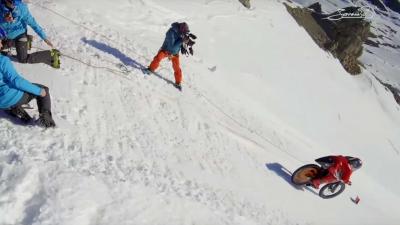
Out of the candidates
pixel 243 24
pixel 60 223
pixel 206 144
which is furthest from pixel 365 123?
pixel 60 223

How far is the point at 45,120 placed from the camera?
8.16 meters

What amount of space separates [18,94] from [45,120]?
835 mm

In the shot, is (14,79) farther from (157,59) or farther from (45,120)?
(157,59)

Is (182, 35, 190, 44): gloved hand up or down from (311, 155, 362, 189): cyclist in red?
up

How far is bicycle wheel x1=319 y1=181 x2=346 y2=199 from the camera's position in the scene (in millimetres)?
12586

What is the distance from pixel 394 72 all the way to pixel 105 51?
85.3m

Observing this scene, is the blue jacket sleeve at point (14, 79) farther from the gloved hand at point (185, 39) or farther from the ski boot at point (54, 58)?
the gloved hand at point (185, 39)

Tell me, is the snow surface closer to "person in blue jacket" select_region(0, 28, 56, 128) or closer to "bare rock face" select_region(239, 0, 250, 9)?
"person in blue jacket" select_region(0, 28, 56, 128)

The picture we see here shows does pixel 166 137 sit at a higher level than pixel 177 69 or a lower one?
lower

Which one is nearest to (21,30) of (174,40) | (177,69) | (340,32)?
(174,40)

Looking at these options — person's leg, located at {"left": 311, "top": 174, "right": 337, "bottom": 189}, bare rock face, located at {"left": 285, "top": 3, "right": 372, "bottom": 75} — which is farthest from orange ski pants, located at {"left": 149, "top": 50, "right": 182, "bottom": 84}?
bare rock face, located at {"left": 285, "top": 3, "right": 372, "bottom": 75}

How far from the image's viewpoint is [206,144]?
11.3m

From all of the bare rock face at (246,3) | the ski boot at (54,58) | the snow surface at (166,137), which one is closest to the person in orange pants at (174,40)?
the snow surface at (166,137)

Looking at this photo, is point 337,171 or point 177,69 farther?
point 177,69
